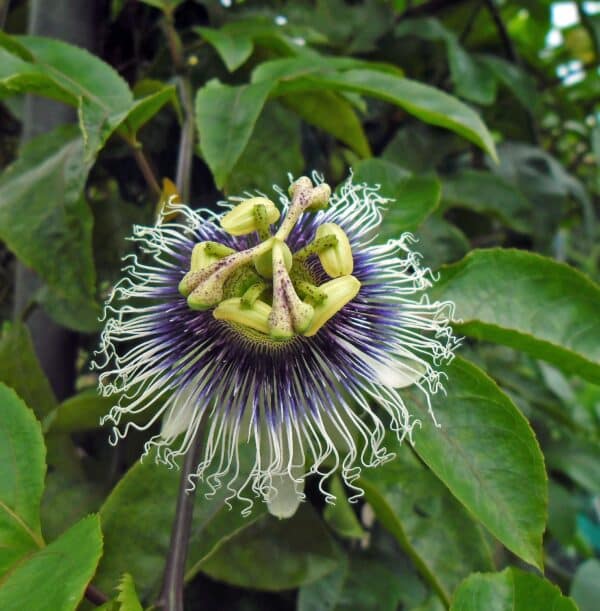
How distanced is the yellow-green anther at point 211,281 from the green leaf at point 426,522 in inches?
10.4

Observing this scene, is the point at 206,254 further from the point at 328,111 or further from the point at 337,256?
the point at 328,111

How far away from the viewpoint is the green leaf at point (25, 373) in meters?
0.85

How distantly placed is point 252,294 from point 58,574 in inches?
9.8

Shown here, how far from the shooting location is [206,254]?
1.90ft

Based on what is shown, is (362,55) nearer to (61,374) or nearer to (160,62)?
(160,62)

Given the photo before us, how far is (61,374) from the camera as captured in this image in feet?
3.16

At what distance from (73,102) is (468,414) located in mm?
498

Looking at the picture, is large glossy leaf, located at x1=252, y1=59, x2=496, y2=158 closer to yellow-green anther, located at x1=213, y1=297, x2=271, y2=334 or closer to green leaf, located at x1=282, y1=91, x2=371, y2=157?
green leaf, located at x1=282, y1=91, x2=371, y2=157

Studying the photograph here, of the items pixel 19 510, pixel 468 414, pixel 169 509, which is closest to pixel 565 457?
pixel 468 414

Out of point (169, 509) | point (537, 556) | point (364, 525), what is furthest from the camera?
point (364, 525)

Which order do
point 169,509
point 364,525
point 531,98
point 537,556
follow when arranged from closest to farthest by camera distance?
point 537,556, point 169,509, point 364,525, point 531,98

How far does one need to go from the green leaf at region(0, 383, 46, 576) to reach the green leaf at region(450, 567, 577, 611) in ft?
1.15

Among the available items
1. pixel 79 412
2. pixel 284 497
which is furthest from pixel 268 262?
pixel 79 412

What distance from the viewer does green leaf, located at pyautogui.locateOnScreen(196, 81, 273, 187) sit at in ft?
2.23
